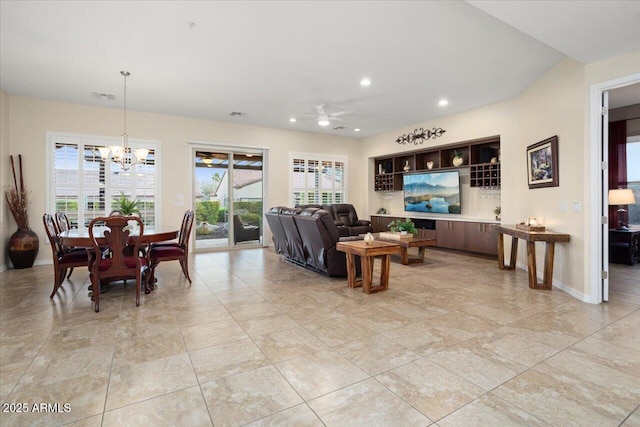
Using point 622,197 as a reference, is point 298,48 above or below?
above

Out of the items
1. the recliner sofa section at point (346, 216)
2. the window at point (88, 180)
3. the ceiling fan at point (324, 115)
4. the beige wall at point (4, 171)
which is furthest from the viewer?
the recliner sofa section at point (346, 216)

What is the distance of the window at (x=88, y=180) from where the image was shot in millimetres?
5855

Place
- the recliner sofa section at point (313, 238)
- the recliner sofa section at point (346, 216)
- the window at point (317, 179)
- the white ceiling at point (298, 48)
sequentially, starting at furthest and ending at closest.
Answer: the window at point (317, 179), the recliner sofa section at point (346, 216), the recliner sofa section at point (313, 238), the white ceiling at point (298, 48)

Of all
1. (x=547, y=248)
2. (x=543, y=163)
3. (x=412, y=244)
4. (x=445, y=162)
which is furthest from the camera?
(x=445, y=162)

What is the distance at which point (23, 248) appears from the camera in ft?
17.3

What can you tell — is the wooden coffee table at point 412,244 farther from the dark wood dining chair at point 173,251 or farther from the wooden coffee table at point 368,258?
the dark wood dining chair at point 173,251

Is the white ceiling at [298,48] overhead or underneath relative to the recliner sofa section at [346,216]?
overhead

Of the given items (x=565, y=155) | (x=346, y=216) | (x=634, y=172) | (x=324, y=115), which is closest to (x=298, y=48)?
(x=324, y=115)

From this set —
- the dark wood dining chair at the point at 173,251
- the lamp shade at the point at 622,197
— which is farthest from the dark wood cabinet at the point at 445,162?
the dark wood dining chair at the point at 173,251

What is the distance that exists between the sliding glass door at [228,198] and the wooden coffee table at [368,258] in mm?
4166

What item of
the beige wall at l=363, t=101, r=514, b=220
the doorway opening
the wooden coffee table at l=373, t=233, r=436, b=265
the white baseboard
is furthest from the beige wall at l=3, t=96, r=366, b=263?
the doorway opening

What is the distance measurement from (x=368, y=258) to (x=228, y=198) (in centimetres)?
472

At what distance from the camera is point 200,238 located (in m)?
7.39

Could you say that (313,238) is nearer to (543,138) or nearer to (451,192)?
(543,138)
